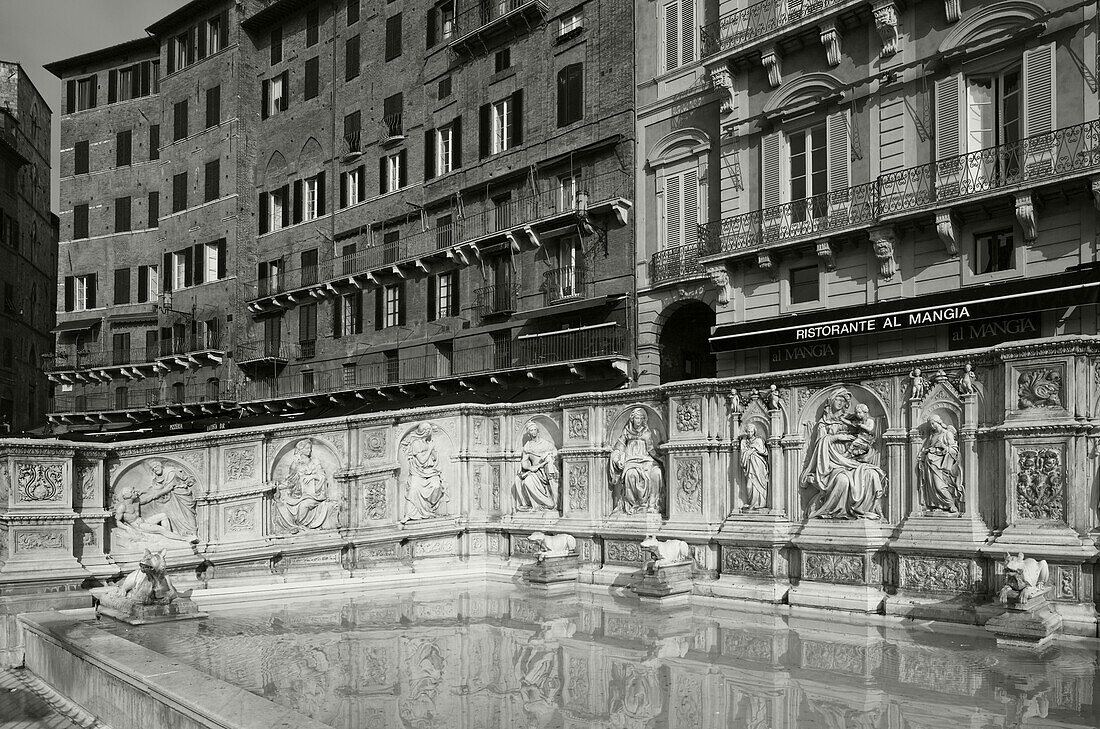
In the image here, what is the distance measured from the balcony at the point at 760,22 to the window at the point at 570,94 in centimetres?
578

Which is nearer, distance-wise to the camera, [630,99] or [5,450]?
[5,450]

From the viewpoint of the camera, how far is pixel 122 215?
185 ft

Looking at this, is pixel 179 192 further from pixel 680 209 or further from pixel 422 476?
pixel 422 476

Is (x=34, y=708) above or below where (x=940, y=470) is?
below

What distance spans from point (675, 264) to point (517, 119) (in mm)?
10770

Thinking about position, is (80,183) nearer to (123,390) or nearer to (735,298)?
(123,390)

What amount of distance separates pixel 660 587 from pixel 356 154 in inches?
1423

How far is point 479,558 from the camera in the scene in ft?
51.4

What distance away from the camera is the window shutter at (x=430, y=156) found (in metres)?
40.5

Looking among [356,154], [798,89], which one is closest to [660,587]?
[798,89]

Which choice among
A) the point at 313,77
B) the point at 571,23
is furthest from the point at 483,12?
the point at 313,77

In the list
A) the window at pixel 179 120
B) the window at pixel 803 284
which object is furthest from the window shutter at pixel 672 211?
the window at pixel 179 120

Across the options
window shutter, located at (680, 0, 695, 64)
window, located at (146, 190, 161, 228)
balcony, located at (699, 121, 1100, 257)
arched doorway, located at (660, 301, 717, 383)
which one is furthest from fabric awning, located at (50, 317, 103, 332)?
balcony, located at (699, 121, 1100, 257)

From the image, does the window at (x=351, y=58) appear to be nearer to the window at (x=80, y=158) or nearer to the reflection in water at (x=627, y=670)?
the window at (x=80, y=158)
